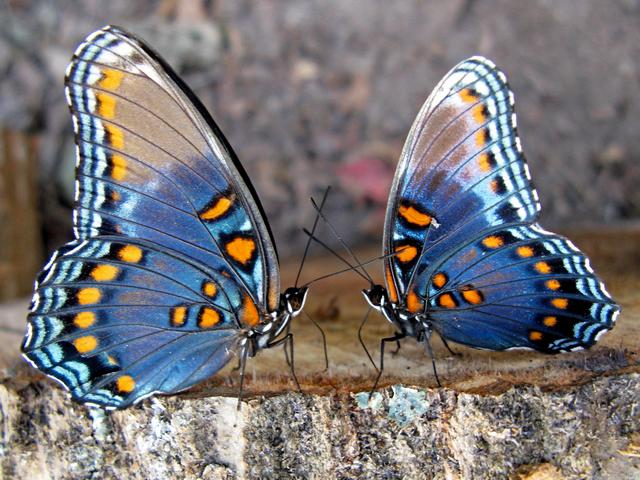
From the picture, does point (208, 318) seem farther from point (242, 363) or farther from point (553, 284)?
point (553, 284)

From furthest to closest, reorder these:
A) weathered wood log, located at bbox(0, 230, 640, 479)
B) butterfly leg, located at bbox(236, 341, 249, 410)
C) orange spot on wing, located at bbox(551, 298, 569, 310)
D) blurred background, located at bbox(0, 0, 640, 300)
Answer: blurred background, located at bbox(0, 0, 640, 300) → orange spot on wing, located at bbox(551, 298, 569, 310) → butterfly leg, located at bbox(236, 341, 249, 410) → weathered wood log, located at bbox(0, 230, 640, 479)

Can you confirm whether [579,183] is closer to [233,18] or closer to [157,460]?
[233,18]

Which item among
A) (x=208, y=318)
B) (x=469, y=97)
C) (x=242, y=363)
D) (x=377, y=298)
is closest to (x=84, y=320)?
(x=208, y=318)

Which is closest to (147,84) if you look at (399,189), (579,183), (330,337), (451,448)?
(399,189)

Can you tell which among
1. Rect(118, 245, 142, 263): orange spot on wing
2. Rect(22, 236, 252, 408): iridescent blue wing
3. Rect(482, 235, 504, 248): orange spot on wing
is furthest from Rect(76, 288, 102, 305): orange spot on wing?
Rect(482, 235, 504, 248): orange spot on wing

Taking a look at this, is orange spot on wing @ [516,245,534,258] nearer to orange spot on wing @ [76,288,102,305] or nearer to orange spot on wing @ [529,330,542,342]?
orange spot on wing @ [529,330,542,342]

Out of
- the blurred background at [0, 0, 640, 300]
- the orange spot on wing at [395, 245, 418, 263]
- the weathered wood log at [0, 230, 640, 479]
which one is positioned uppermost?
the blurred background at [0, 0, 640, 300]

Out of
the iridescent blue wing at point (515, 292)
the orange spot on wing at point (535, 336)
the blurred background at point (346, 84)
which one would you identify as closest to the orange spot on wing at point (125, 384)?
the iridescent blue wing at point (515, 292)
